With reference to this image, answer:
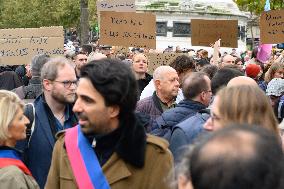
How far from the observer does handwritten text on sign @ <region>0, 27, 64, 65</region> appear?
920 cm

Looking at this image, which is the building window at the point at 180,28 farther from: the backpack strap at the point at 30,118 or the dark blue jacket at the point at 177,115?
the backpack strap at the point at 30,118

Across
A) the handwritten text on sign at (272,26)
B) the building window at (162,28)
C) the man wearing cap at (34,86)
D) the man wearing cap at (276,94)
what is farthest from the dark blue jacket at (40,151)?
the building window at (162,28)

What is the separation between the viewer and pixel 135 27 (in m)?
10.1

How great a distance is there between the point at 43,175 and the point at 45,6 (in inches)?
1424

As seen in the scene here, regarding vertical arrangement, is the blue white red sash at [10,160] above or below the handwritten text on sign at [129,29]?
below

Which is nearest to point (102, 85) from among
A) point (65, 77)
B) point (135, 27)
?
point (65, 77)

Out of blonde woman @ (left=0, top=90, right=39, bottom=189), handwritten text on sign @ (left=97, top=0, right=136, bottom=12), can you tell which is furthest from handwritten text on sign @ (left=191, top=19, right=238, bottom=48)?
blonde woman @ (left=0, top=90, right=39, bottom=189)

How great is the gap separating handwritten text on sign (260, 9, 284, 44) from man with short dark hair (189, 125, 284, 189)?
29.0ft

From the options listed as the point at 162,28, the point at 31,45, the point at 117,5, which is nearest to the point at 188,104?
the point at 31,45

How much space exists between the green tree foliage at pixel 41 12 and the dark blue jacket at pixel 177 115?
34652 mm

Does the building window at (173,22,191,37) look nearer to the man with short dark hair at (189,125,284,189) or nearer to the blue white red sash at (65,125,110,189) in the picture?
the blue white red sash at (65,125,110,189)

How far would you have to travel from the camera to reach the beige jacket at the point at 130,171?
3.23 metres

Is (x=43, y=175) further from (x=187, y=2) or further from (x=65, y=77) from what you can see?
(x=187, y=2)

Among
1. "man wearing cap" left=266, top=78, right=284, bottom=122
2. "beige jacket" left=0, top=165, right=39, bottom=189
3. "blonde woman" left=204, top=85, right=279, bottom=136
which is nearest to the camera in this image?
"blonde woman" left=204, top=85, right=279, bottom=136
